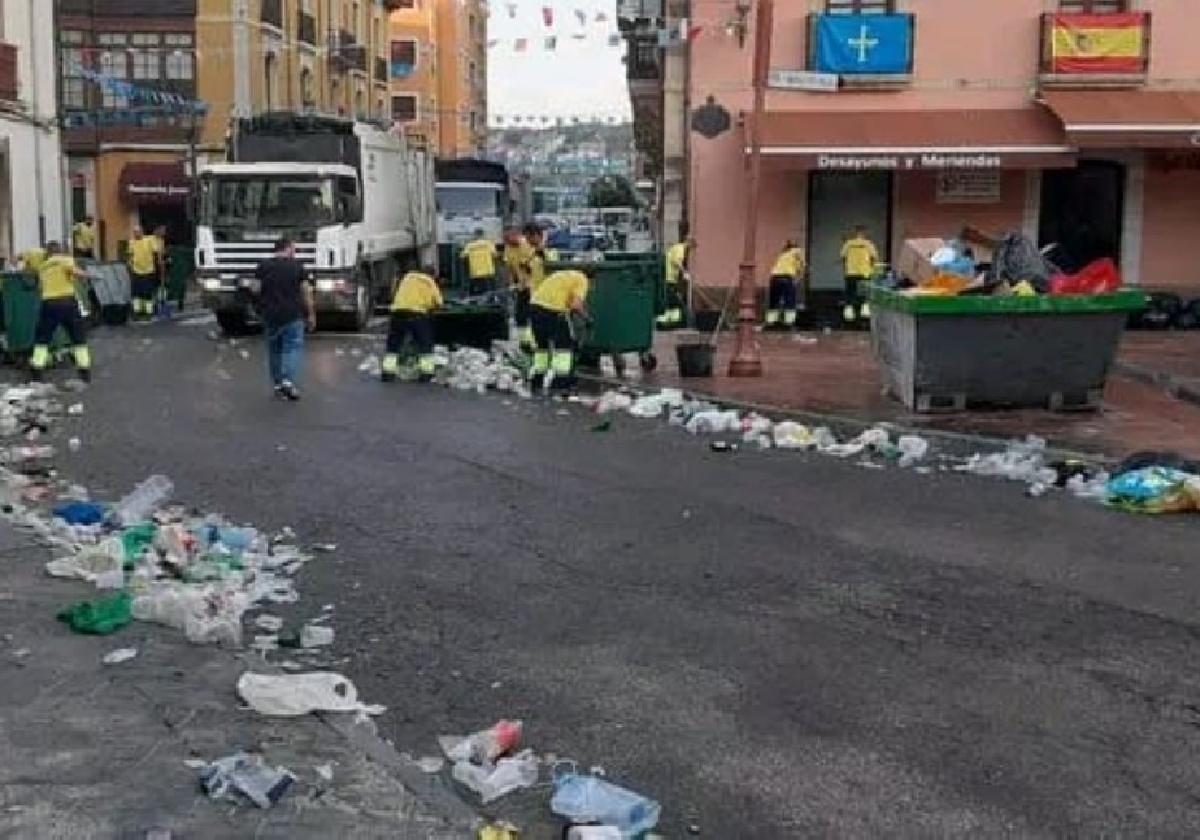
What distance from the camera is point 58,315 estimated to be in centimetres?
1809

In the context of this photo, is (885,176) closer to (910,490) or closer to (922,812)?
(910,490)

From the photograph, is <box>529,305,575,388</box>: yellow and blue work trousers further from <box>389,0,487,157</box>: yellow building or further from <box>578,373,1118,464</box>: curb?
<box>389,0,487,157</box>: yellow building

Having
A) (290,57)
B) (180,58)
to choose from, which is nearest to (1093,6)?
(180,58)

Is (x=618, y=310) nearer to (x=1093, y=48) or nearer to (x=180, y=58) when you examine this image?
(x=1093, y=48)

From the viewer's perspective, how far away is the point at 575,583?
800cm

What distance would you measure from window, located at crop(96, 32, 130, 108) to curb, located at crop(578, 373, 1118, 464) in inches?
1331

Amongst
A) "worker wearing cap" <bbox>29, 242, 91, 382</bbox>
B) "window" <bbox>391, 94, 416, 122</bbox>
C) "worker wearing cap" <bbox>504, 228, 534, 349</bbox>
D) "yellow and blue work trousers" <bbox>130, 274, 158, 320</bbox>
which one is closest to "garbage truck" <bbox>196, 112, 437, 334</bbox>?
"worker wearing cap" <bbox>504, 228, 534, 349</bbox>

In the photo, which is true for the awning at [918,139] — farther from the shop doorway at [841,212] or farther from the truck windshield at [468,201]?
the truck windshield at [468,201]

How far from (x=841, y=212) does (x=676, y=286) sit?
119 inches

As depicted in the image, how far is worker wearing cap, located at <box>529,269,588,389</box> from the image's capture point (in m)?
16.3

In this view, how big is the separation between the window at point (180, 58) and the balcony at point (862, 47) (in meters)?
26.1

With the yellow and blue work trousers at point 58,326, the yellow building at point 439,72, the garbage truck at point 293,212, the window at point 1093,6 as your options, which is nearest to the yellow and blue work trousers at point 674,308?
the garbage truck at point 293,212

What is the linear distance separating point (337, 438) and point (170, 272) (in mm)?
19640

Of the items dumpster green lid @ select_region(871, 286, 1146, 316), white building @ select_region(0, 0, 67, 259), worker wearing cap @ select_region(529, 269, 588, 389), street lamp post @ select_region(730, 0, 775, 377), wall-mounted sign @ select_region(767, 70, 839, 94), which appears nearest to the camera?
dumpster green lid @ select_region(871, 286, 1146, 316)
